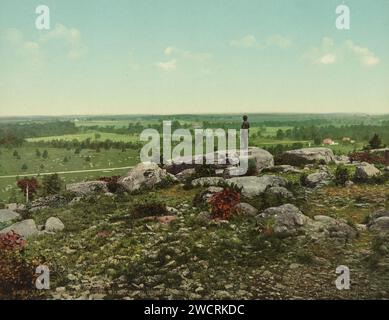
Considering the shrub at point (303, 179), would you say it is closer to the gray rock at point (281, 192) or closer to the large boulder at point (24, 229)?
the gray rock at point (281, 192)

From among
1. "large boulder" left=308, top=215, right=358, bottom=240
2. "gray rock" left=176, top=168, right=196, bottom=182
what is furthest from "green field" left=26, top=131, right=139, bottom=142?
"large boulder" left=308, top=215, right=358, bottom=240

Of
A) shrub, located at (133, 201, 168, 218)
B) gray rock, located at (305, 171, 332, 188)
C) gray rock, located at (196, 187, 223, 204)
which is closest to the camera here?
shrub, located at (133, 201, 168, 218)

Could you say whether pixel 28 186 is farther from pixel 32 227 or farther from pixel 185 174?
pixel 185 174

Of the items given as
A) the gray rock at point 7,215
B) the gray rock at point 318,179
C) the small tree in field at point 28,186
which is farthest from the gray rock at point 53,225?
the gray rock at point 318,179

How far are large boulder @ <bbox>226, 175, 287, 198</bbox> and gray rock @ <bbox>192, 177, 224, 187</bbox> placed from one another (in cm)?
20

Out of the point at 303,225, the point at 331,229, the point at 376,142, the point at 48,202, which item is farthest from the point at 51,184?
the point at 376,142

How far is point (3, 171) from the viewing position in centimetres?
1049

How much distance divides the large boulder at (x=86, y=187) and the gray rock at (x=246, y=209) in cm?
300

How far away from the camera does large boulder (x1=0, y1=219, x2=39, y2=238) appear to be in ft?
32.5

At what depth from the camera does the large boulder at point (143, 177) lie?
422 inches

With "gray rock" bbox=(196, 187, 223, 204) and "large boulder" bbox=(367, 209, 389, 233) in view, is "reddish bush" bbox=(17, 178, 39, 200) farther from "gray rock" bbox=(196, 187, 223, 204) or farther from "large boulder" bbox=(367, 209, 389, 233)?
"large boulder" bbox=(367, 209, 389, 233)

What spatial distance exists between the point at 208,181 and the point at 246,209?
1.11 m

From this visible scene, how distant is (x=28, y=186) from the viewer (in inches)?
420
